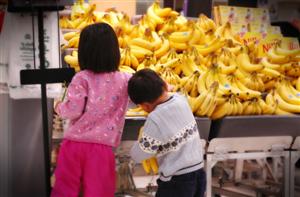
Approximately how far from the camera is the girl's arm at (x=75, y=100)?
90.9 inches

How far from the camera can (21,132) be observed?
2.74 metres

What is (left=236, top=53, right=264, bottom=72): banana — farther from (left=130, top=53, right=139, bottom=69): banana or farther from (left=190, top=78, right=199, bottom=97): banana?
(left=130, top=53, right=139, bottom=69): banana

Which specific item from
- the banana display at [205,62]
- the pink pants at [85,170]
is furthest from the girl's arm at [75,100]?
the banana display at [205,62]

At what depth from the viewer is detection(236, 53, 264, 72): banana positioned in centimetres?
335

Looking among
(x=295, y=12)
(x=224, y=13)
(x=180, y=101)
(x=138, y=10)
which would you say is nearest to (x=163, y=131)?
(x=180, y=101)

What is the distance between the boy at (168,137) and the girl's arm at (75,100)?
232mm

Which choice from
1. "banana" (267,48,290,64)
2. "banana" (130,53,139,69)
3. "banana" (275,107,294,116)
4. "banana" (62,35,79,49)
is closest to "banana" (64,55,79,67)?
"banana" (62,35,79,49)

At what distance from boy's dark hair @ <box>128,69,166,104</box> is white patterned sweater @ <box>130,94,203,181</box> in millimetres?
61

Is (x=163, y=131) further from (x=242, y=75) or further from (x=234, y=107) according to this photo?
(x=242, y=75)

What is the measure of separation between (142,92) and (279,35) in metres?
2.46

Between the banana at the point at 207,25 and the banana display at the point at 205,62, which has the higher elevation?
the banana at the point at 207,25

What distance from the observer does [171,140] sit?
222 centimetres

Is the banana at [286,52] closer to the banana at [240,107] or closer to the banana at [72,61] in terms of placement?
the banana at [240,107]

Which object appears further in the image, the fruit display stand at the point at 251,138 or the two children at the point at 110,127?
the fruit display stand at the point at 251,138
